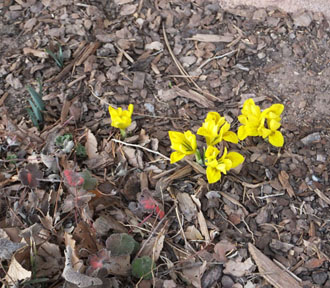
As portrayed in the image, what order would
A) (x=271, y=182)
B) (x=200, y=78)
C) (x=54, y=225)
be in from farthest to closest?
(x=200, y=78), (x=271, y=182), (x=54, y=225)

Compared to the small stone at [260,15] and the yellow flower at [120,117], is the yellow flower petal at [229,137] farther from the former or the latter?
the small stone at [260,15]

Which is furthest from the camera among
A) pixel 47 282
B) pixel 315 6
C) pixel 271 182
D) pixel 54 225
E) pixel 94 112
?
pixel 315 6

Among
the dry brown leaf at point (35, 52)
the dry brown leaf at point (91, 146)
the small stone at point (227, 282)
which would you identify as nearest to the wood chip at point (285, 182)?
the small stone at point (227, 282)

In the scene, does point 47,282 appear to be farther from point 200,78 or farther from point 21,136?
point 200,78

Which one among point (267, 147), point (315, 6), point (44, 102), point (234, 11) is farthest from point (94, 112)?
point (315, 6)

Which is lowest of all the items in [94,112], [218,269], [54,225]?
[218,269]

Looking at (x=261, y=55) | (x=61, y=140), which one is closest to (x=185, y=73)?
(x=261, y=55)
